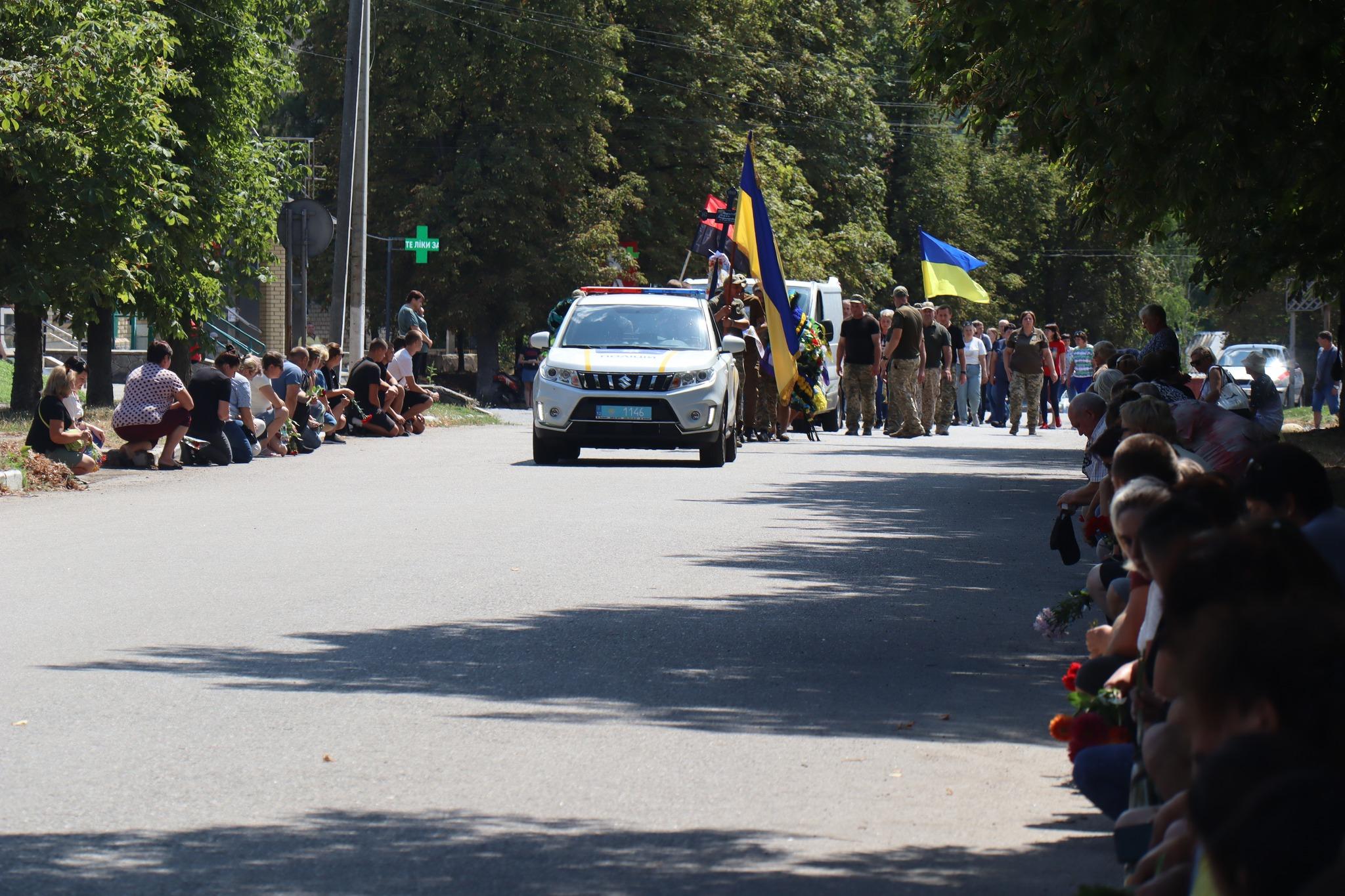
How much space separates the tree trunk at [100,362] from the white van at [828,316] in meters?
9.94

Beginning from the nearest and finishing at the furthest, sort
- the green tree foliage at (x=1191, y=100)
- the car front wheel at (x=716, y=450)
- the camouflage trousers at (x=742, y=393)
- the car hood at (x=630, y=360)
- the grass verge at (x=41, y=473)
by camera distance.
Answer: the green tree foliage at (x=1191, y=100) < the grass verge at (x=41, y=473) < the car hood at (x=630, y=360) < the car front wheel at (x=716, y=450) < the camouflage trousers at (x=742, y=393)

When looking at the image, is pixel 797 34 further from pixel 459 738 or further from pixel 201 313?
pixel 459 738

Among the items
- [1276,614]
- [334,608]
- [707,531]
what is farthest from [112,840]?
[707,531]

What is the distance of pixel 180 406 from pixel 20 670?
12.6m

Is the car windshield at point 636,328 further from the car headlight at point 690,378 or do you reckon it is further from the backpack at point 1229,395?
the backpack at point 1229,395

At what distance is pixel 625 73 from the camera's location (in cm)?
4956

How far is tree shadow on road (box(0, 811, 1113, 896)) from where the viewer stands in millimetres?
5098

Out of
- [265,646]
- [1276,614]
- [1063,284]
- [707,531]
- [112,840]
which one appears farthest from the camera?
[1063,284]

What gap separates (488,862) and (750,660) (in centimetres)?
365

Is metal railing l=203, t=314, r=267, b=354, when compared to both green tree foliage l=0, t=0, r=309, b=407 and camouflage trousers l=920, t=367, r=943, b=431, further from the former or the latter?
camouflage trousers l=920, t=367, r=943, b=431

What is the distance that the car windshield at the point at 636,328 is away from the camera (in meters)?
22.5

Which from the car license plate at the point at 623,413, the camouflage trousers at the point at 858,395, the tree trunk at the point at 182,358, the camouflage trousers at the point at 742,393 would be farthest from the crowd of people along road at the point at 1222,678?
the tree trunk at the point at 182,358

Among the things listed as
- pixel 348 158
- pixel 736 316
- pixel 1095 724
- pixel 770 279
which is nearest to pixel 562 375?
pixel 770 279

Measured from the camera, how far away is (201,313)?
3388 cm
